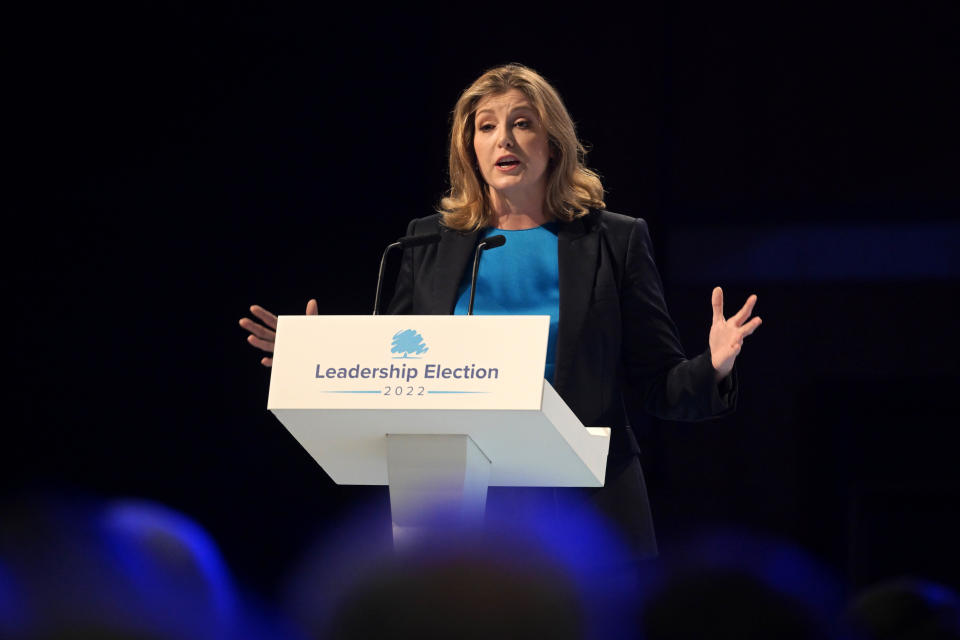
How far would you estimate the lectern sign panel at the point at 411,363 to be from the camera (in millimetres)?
1817

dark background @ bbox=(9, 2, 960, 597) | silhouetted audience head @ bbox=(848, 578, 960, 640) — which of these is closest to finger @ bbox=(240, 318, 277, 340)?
silhouetted audience head @ bbox=(848, 578, 960, 640)

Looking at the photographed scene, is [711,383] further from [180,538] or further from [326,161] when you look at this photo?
[326,161]

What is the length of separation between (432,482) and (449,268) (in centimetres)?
68

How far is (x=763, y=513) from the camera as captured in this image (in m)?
4.23

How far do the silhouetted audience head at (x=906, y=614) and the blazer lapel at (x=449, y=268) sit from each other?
119 centimetres

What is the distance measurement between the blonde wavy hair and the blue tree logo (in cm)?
74

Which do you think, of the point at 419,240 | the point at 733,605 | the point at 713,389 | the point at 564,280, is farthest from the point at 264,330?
the point at 733,605

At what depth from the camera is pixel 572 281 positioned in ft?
8.04

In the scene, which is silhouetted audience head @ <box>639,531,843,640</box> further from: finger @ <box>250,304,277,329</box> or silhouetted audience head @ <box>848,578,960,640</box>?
finger @ <box>250,304,277,329</box>

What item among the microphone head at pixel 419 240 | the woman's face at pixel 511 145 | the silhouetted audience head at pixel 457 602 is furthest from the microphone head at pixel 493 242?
the silhouetted audience head at pixel 457 602

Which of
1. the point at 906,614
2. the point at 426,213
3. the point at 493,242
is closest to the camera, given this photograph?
the point at 906,614

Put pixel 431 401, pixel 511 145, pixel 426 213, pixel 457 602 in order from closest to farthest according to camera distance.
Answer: pixel 457 602 → pixel 431 401 → pixel 511 145 → pixel 426 213

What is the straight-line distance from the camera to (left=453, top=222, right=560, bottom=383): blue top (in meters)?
2.46

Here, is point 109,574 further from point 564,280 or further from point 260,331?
point 564,280
